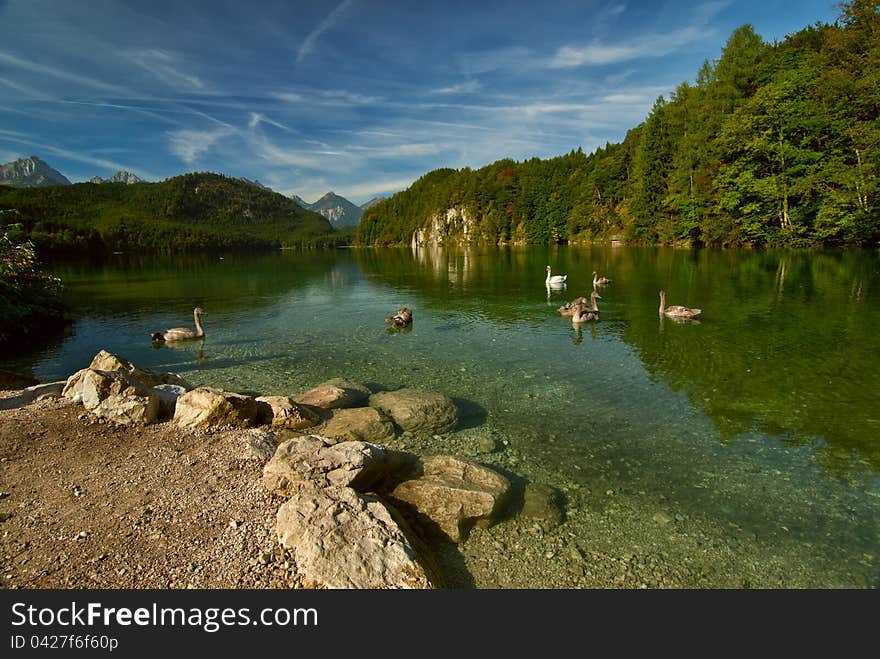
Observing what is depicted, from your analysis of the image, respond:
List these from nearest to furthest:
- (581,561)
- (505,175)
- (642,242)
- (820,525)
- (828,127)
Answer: (581,561)
(820,525)
(828,127)
(642,242)
(505,175)

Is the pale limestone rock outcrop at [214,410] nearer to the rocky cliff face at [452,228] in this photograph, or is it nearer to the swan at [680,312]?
the swan at [680,312]

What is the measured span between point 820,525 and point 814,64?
73.5 meters

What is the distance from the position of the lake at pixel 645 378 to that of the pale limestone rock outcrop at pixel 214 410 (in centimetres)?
411

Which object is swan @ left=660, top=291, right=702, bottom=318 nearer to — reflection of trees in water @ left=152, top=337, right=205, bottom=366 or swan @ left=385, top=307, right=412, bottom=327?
swan @ left=385, top=307, right=412, bottom=327

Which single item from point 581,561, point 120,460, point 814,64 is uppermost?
point 814,64

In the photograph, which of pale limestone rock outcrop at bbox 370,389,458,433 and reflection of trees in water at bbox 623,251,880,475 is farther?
pale limestone rock outcrop at bbox 370,389,458,433

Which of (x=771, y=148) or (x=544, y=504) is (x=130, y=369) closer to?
(x=544, y=504)

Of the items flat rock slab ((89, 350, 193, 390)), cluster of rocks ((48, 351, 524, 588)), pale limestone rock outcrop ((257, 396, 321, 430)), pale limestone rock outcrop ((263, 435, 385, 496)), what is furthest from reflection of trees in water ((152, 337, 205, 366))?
pale limestone rock outcrop ((263, 435, 385, 496))

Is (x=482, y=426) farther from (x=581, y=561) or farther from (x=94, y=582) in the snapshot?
(x=94, y=582)

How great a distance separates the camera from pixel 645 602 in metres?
5.43

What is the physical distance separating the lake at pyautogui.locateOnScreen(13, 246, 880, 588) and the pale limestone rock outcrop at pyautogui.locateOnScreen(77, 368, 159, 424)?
4.60m

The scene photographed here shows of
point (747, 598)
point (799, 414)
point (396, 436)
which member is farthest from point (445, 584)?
point (799, 414)

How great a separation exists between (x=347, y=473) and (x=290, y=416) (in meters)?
4.23

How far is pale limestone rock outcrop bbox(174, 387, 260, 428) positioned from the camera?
10398 millimetres
